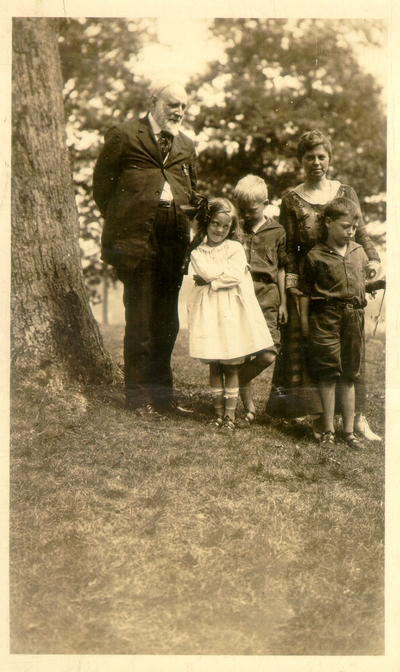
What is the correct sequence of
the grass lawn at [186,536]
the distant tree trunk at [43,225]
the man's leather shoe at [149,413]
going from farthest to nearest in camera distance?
the man's leather shoe at [149,413]
the distant tree trunk at [43,225]
the grass lawn at [186,536]

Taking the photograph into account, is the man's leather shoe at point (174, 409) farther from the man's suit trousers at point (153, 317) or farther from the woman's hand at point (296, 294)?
the woman's hand at point (296, 294)

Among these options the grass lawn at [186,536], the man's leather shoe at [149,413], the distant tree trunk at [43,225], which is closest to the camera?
the grass lawn at [186,536]

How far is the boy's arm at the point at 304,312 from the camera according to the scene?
326cm

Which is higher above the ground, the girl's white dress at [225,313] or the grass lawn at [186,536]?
the girl's white dress at [225,313]

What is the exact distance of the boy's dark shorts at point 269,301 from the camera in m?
3.27

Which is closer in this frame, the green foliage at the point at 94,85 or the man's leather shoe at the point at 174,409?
the green foliage at the point at 94,85

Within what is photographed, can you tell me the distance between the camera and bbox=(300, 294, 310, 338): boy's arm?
10.7ft

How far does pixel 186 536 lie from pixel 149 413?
2.42ft

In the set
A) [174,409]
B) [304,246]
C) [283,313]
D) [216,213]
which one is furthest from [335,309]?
[174,409]

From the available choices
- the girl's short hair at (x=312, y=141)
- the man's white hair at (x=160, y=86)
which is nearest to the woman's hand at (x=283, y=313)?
the girl's short hair at (x=312, y=141)

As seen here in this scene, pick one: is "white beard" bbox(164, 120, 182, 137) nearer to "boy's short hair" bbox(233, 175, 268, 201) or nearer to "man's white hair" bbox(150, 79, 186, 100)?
"man's white hair" bbox(150, 79, 186, 100)

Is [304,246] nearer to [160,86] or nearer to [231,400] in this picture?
[231,400]

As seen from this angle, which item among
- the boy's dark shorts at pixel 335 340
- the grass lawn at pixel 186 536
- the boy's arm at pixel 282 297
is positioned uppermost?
the boy's arm at pixel 282 297

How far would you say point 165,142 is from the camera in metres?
3.18
